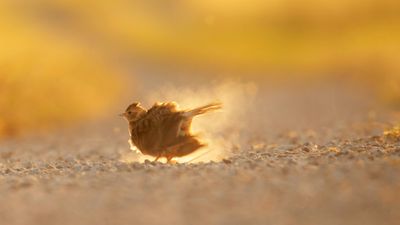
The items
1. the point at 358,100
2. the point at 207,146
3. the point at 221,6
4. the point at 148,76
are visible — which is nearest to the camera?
the point at 207,146

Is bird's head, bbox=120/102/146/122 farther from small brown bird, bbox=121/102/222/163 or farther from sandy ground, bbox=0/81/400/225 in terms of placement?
sandy ground, bbox=0/81/400/225

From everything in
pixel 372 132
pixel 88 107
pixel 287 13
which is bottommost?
pixel 372 132

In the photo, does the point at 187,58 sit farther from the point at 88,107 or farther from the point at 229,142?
the point at 229,142

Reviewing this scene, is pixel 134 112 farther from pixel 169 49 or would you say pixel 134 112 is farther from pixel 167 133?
pixel 169 49

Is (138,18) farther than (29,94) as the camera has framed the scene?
Yes

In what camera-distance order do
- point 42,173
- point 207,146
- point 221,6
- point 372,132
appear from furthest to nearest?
point 221,6, point 372,132, point 207,146, point 42,173

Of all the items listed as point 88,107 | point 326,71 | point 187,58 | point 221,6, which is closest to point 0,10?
point 187,58

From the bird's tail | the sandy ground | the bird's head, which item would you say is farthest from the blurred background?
the bird's tail

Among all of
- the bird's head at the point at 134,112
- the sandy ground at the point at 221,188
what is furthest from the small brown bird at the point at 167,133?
the sandy ground at the point at 221,188
